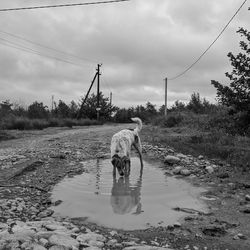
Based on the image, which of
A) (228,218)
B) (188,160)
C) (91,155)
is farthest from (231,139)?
(228,218)

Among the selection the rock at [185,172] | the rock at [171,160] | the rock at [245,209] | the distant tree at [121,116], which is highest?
the distant tree at [121,116]

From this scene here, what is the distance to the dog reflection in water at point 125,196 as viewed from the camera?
7.57 metres

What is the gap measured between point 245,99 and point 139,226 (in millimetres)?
8348

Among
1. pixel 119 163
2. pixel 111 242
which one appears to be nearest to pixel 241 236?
pixel 111 242

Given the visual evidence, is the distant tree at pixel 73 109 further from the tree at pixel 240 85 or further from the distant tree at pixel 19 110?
the tree at pixel 240 85

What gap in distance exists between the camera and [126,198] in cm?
839

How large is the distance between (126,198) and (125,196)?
17 cm

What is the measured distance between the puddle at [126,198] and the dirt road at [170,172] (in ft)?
0.96

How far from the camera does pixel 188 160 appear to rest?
480 inches

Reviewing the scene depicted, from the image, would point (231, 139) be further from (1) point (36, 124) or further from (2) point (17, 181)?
(1) point (36, 124)

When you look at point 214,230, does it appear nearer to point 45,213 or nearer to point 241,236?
point 241,236

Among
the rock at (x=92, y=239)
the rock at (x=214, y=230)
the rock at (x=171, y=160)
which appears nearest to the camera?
the rock at (x=92, y=239)

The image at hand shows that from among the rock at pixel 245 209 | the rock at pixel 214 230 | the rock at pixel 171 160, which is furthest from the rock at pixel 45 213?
the rock at pixel 171 160

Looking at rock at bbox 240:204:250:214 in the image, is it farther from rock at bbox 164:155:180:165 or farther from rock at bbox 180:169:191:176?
rock at bbox 164:155:180:165
